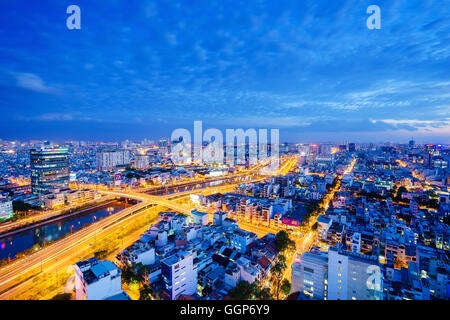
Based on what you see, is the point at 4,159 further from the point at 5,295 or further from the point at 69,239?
the point at 5,295

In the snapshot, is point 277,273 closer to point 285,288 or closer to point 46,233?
point 285,288

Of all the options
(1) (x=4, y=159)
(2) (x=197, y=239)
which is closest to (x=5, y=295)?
(2) (x=197, y=239)

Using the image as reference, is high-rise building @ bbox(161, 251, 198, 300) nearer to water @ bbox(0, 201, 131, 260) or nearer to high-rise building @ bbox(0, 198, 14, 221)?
water @ bbox(0, 201, 131, 260)

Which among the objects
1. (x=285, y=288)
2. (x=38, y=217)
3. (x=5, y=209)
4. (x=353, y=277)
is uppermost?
(x=5, y=209)

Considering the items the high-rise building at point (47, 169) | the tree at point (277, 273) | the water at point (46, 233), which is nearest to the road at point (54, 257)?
the water at point (46, 233)

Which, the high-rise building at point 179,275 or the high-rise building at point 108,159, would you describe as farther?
the high-rise building at point 108,159

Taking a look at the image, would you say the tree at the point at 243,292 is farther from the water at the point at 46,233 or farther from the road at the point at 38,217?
the road at the point at 38,217

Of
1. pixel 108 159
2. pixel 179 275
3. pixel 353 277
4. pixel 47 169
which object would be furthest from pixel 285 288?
pixel 108 159
